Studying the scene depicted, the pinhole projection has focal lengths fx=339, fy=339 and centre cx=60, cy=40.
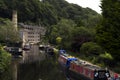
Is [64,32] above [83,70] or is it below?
above

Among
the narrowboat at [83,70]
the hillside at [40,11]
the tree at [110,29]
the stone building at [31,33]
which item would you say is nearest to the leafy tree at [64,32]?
the hillside at [40,11]

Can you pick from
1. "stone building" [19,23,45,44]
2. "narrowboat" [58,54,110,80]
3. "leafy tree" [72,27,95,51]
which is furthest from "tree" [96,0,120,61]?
"stone building" [19,23,45,44]

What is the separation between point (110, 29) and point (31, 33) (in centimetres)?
8748

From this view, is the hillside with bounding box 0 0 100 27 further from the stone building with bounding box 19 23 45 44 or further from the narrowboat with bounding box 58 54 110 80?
the narrowboat with bounding box 58 54 110 80

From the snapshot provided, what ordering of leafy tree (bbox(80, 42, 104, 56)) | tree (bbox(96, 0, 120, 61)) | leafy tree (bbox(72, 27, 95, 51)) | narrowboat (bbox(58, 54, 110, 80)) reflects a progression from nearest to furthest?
narrowboat (bbox(58, 54, 110, 80)) → tree (bbox(96, 0, 120, 61)) → leafy tree (bbox(80, 42, 104, 56)) → leafy tree (bbox(72, 27, 95, 51))

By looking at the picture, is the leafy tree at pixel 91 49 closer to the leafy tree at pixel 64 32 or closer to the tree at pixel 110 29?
the tree at pixel 110 29

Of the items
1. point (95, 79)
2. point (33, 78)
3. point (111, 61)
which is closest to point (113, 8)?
point (111, 61)

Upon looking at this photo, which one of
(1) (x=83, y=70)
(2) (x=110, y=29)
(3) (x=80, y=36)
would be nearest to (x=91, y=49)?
(3) (x=80, y=36)

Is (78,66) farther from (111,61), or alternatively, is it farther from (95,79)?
(95,79)

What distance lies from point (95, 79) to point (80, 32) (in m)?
35.1

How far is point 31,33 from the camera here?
132250mm

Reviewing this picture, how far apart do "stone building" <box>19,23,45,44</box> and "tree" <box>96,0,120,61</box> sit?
2744 inches

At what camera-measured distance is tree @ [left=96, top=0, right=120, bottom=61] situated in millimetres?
45281

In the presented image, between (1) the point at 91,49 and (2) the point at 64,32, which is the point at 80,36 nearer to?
(1) the point at 91,49
